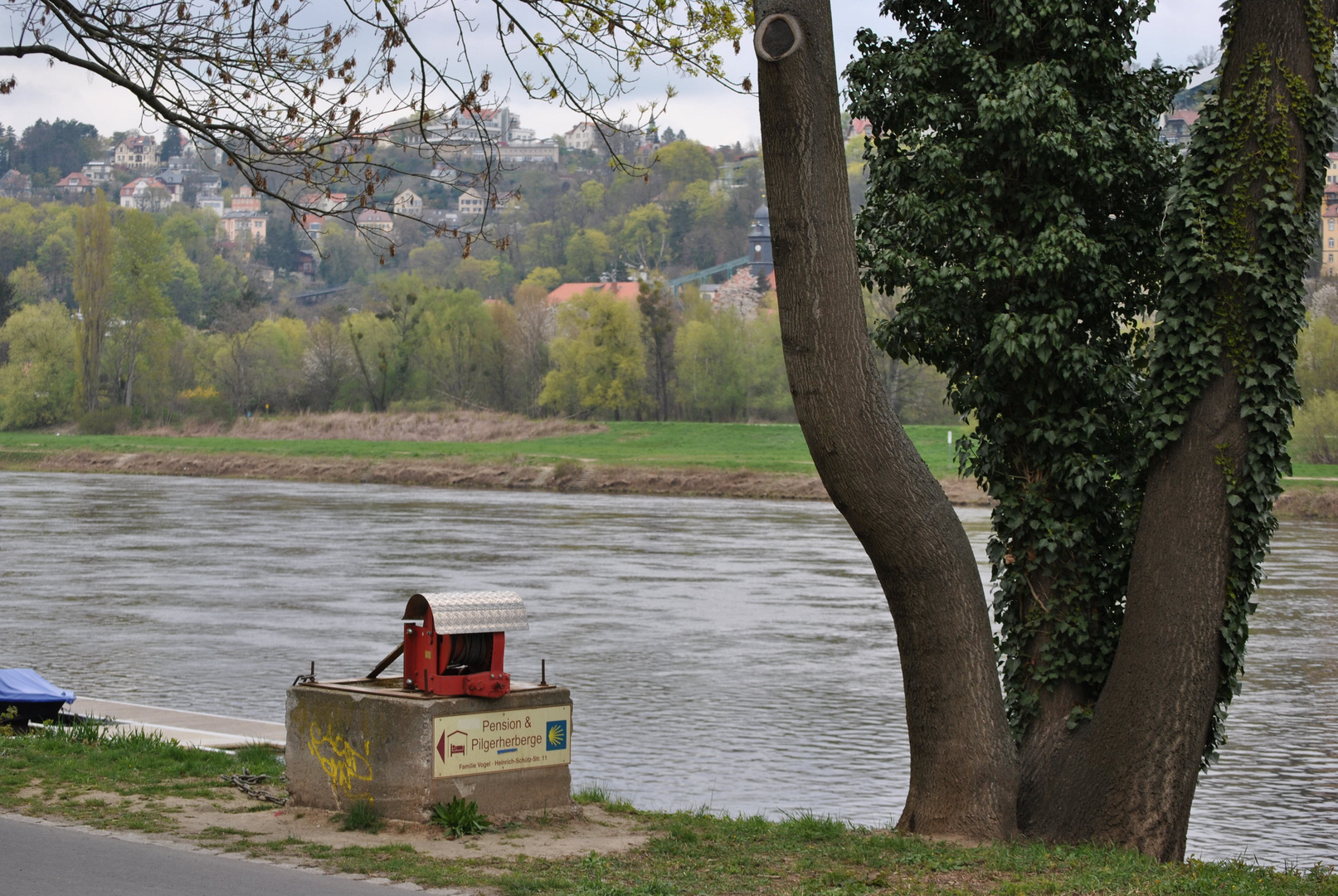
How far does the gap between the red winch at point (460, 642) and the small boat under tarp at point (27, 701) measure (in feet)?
15.5

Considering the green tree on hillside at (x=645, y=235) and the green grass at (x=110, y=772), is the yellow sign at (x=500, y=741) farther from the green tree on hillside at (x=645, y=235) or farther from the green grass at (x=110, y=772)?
the green tree on hillside at (x=645, y=235)

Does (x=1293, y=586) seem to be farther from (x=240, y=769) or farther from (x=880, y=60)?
(x=240, y=769)

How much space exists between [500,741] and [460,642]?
652 millimetres

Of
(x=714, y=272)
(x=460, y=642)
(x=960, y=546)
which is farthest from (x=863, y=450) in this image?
(x=714, y=272)

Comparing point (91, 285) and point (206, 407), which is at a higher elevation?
point (91, 285)

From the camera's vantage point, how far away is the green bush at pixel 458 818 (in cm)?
850

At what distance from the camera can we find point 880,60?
1105cm

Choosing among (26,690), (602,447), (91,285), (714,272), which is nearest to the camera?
(26,690)

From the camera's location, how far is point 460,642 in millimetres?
8805

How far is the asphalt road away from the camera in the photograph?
6.95m

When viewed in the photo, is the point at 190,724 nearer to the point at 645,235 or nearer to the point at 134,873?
the point at 134,873

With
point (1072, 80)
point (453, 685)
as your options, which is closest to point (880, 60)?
point (1072, 80)

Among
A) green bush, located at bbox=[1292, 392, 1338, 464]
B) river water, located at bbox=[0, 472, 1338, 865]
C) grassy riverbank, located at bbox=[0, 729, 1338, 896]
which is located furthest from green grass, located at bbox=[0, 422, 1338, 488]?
grassy riverbank, located at bbox=[0, 729, 1338, 896]

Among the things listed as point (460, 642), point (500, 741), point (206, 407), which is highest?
point (206, 407)
